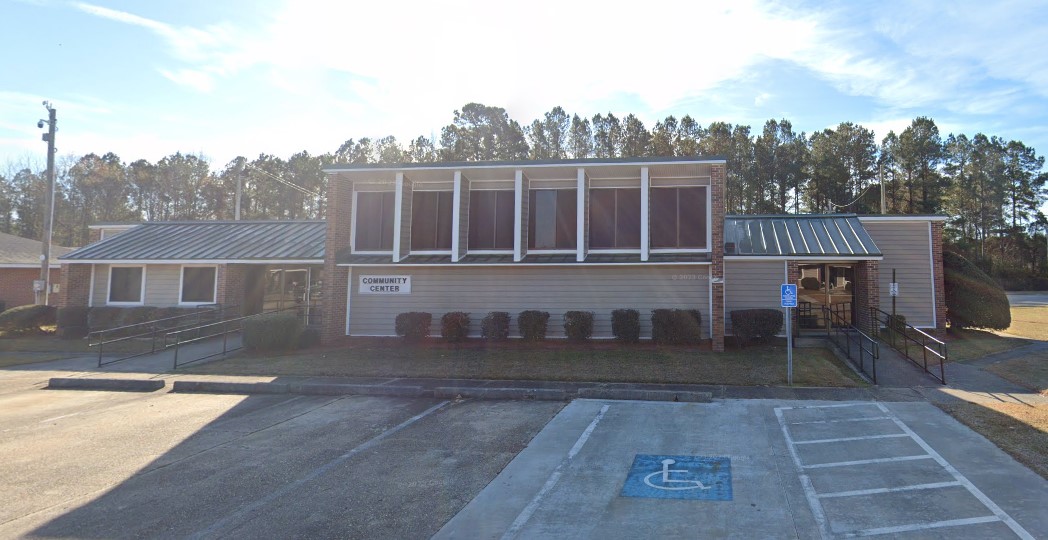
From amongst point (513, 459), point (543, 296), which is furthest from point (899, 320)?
point (513, 459)

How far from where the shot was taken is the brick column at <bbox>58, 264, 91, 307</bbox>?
20203 mm

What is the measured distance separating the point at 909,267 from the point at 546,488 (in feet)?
58.4

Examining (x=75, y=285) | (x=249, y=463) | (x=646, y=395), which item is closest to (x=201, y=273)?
(x=75, y=285)

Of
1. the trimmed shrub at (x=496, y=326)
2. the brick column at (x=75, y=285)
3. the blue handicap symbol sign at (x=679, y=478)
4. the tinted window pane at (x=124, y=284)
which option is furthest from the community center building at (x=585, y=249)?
the brick column at (x=75, y=285)

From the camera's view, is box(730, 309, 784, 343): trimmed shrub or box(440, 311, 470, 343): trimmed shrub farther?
box(440, 311, 470, 343): trimmed shrub

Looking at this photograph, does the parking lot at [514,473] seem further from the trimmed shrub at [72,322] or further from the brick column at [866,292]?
the trimmed shrub at [72,322]

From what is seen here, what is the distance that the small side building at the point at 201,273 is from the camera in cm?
1952

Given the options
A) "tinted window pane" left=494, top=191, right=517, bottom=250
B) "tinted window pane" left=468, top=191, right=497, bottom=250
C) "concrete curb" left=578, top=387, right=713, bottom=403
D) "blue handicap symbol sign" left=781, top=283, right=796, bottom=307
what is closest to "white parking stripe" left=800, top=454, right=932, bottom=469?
"concrete curb" left=578, top=387, right=713, bottom=403

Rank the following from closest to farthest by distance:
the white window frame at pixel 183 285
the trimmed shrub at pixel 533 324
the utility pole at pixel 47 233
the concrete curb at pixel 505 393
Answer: the concrete curb at pixel 505 393, the trimmed shrub at pixel 533 324, the white window frame at pixel 183 285, the utility pole at pixel 47 233

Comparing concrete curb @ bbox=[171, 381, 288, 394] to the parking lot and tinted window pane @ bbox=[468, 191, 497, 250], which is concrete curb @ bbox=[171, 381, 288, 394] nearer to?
the parking lot

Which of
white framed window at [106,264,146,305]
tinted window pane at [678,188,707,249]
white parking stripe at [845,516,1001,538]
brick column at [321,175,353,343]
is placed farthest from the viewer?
white framed window at [106,264,146,305]

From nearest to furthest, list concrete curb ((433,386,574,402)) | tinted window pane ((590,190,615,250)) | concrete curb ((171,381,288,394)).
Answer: concrete curb ((433,386,574,402)) → concrete curb ((171,381,288,394)) → tinted window pane ((590,190,615,250))

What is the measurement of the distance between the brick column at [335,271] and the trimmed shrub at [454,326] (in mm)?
3471

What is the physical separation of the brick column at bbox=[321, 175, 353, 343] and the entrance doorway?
1456 centimetres
